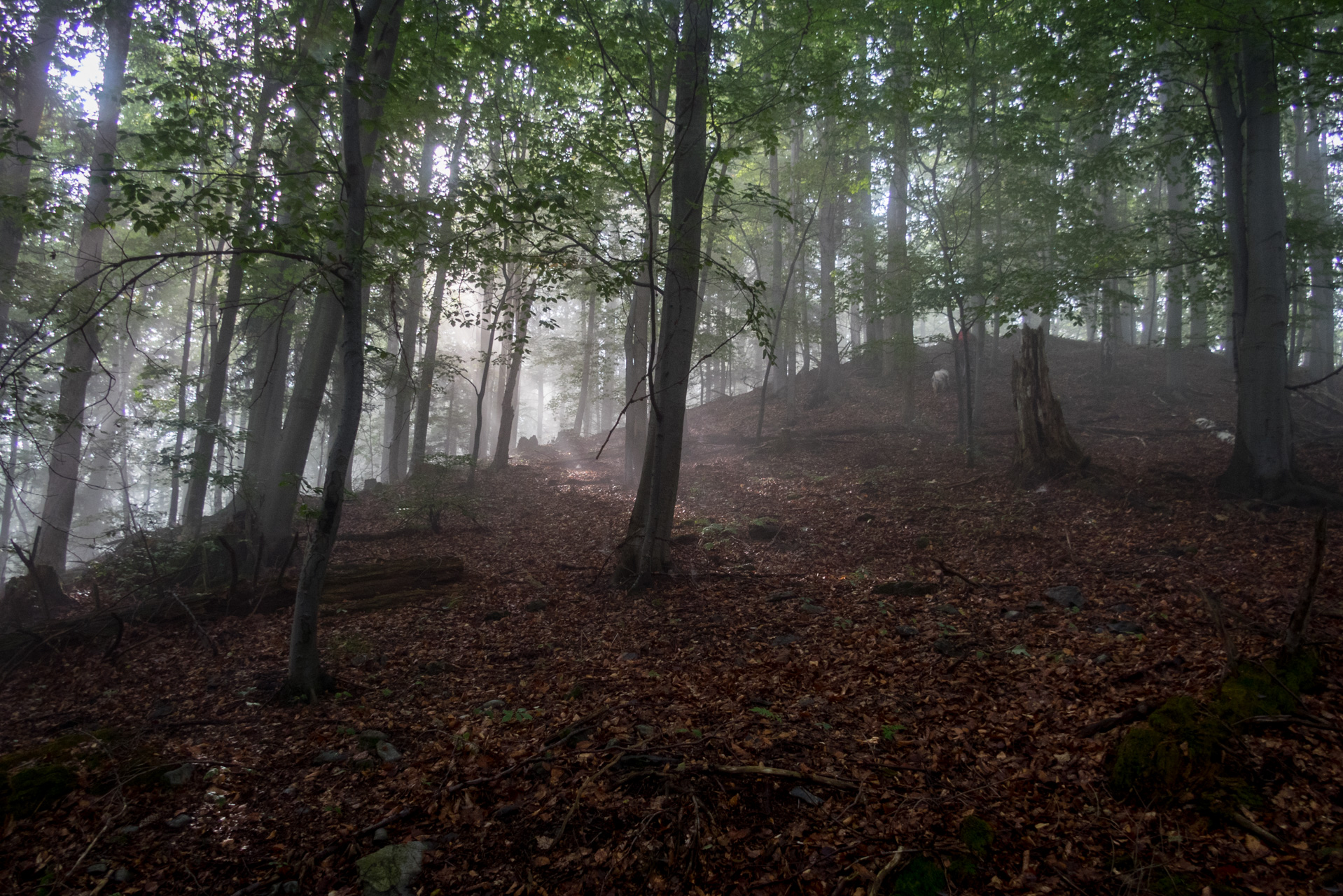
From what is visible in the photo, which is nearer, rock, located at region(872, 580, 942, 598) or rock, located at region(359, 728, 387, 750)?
rock, located at region(359, 728, 387, 750)

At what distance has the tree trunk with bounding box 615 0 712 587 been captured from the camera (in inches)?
291

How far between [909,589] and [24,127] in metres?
18.7

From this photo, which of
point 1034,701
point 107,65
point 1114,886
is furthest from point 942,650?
point 107,65

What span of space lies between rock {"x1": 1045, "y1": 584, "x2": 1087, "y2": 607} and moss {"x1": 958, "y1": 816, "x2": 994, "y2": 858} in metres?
3.88

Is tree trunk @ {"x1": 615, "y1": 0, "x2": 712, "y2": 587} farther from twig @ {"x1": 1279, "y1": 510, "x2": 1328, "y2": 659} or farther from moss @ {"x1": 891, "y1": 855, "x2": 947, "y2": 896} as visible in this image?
twig @ {"x1": 1279, "y1": 510, "x2": 1328, "y2": 659}

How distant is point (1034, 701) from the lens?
14.5ft

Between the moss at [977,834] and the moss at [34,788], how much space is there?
215 inches

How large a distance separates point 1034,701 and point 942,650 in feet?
3.46

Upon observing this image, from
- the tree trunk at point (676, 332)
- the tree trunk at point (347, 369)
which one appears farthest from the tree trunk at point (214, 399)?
the tree trunk at point (676, 332)

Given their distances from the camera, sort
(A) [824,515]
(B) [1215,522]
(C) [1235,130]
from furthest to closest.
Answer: (A) [824,515]
(C) [1235,130]
(B) [1215,522]

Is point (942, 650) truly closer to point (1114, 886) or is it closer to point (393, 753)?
point (1114, 886)

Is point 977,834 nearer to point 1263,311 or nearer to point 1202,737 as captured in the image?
point 1202,737

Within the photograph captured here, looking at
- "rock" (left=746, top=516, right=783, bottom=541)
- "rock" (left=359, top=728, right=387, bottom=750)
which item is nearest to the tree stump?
"rock" (left=746, top=516, right=783, bottom=541)

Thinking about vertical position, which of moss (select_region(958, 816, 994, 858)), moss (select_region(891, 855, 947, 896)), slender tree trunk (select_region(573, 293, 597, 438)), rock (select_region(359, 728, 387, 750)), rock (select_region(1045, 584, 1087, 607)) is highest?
slender tree trunk (select_region(573, 293, 597, 438))
